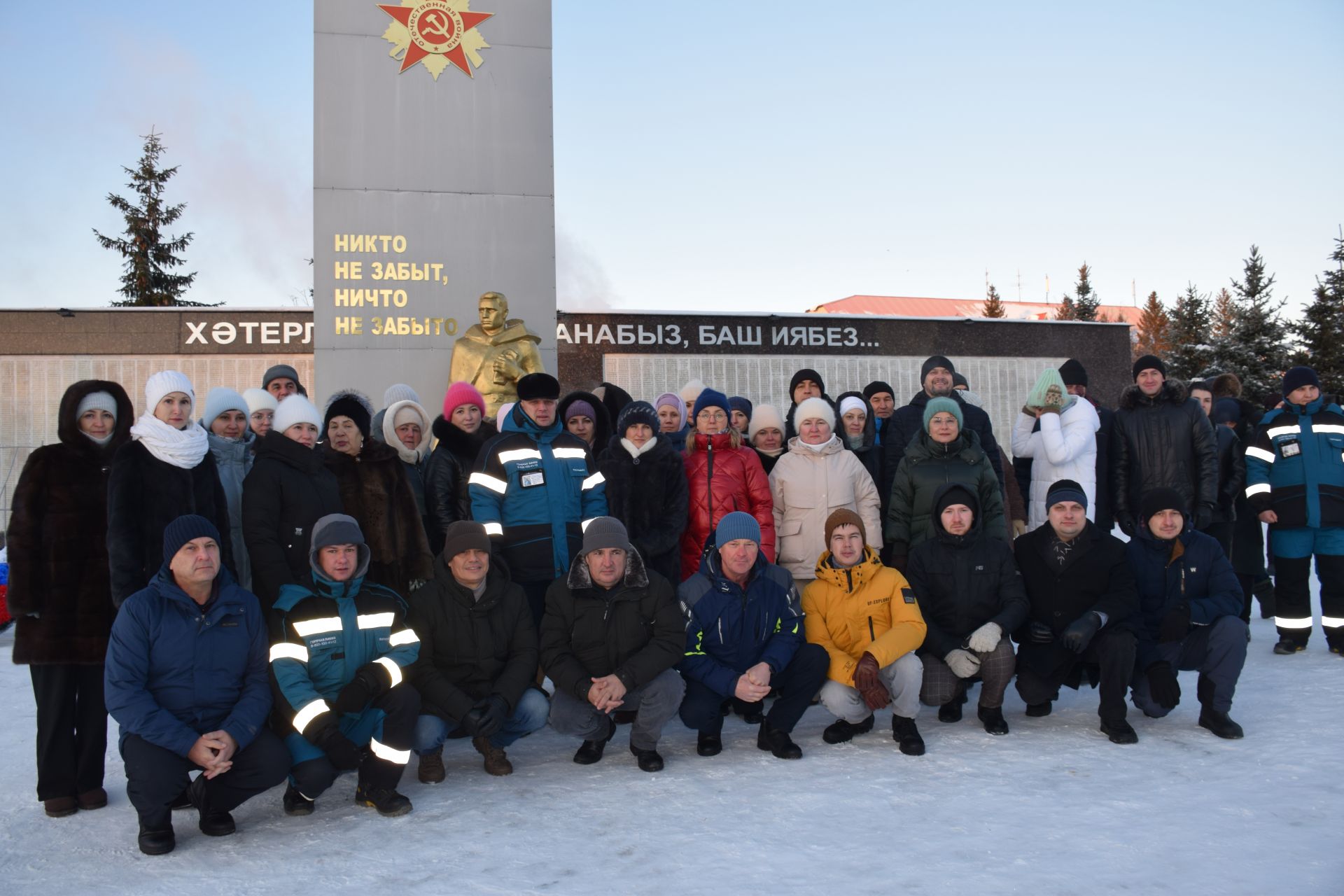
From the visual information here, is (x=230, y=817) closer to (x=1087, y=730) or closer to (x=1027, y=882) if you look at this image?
Result: (x=1027, y=882)

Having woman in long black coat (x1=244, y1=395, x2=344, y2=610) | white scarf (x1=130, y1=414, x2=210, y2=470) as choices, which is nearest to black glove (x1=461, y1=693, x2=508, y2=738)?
woman in long black coat (x1=244, y1=395, x2=344, y2=610)

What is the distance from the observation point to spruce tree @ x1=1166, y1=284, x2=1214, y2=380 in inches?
851

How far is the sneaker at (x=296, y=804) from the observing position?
3.40 metres

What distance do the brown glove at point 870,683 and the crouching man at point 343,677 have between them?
5.54 feet

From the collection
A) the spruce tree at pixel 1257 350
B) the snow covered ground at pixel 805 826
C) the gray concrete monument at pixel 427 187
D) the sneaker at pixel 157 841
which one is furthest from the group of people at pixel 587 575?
the spruce tree at pixel 1257 350

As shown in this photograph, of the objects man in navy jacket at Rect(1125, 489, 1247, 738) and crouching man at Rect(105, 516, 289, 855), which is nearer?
crouching man at Rect(105, 516, 289, 855)

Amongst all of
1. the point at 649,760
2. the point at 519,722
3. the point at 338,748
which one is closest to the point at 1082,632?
the point at 649,760

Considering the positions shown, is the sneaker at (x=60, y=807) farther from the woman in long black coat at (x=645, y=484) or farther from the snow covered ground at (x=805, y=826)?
the woman in long black coat at (x=645, y=484)

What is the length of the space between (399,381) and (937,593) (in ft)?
17.6

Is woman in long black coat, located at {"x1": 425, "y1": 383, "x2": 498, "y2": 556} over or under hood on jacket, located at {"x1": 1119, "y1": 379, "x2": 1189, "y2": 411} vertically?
under

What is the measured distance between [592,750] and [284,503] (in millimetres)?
1544

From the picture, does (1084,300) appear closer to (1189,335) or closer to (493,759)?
(1189,335)

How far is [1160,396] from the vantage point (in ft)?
→ 18.4

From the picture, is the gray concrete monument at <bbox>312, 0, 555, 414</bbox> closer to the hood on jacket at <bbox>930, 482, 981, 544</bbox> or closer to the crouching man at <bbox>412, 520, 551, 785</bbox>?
the crouching man at <bbox>412, 520, 551, 785</bbox>
